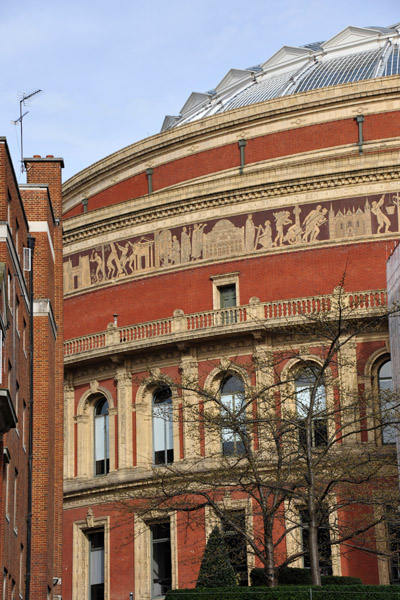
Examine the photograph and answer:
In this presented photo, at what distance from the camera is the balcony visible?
4412cm

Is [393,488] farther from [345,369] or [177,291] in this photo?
[177,291]

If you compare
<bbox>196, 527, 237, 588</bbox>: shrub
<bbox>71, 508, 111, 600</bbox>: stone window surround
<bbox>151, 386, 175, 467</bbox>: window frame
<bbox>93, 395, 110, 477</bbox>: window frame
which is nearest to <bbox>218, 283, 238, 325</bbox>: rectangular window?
<bbox>151, 386, 175, 467</bbox>: window frame

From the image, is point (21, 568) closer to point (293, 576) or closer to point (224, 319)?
point (293, 576)

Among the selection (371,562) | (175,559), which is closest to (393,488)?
(371,562)

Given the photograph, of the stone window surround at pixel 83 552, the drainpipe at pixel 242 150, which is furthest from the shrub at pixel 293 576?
the drainpipe at pixel 242 150

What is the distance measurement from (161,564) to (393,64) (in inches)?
925

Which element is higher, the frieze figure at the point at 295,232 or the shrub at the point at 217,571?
the frieze figure at the point at 295,232

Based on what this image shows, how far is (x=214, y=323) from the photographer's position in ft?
153

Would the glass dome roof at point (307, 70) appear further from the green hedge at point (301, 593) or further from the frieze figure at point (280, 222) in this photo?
the green hedge at point (301, 593)

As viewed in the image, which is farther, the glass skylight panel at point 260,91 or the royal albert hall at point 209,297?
the glass skylight panel at point 260,91

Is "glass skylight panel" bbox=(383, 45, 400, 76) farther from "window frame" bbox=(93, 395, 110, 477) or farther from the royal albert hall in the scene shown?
"window frame" bbox=(93, 395, 110, 477)

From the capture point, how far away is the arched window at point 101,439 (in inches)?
1938

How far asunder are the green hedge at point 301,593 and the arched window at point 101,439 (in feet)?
54.0

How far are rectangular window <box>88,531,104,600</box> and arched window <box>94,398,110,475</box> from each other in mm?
2294
